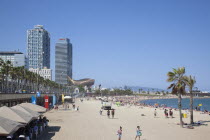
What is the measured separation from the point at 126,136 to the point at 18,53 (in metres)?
187

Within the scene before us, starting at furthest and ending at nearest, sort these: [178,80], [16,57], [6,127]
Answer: [16,57] < [178,80] < [6,127]

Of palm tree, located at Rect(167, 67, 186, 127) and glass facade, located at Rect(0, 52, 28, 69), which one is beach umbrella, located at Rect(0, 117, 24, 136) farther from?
glass facade, located at Rect(0, 52, 28, 69)

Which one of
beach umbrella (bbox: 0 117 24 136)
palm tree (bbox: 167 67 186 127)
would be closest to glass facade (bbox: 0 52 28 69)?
palm tree (bbox: 167 67 186 127)

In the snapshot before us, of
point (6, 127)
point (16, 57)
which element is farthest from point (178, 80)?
point (16, 57)

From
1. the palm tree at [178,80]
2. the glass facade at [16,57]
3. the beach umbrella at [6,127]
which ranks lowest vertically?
the beach umbrella at [6,127]

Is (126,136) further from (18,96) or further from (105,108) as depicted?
(105,108)

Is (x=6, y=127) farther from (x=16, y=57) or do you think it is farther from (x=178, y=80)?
(x=16, y=57)

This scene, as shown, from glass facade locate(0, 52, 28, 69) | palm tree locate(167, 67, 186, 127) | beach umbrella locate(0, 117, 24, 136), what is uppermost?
glass facade locate(0, 52, 28, 69)

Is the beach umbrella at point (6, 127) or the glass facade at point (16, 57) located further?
the glass facade at point (16, 57)

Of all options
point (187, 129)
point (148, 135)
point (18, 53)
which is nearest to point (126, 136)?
point (148, 135)

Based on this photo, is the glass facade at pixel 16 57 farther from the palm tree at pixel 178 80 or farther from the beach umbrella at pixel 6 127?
the beach umbrella at pixel 6 127

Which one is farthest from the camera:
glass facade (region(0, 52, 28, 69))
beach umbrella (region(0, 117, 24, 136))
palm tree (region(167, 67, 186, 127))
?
glass facade (region(0, 52, 28, 69))

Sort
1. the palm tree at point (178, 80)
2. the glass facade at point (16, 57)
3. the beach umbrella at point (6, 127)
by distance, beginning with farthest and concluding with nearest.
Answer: the glass facade at point (16, 57) → the palm tree at point (178, 80) → the beach umbrella at point (6, 127)

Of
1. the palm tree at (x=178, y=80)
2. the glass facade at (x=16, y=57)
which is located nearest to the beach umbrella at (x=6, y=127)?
the palm tree at (x=178, y=80)
